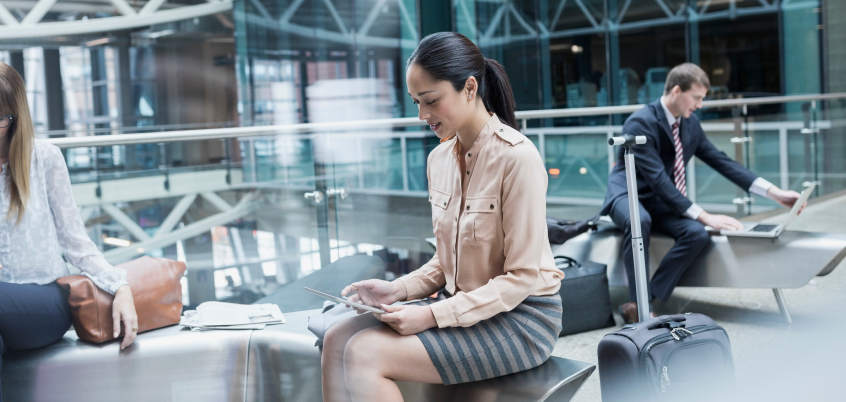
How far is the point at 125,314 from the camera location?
2189 millimetres

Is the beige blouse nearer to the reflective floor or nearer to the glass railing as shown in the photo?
the reflective floor

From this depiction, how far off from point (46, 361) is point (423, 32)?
10.6 meters

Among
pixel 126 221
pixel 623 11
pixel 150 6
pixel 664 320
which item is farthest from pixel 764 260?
pixel 150 6

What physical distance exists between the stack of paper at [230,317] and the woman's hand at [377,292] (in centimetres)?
67

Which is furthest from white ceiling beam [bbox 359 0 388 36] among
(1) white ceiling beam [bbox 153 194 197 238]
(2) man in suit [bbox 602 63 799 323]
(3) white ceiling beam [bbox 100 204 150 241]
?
(2) man in suit [bbox 602 63 799 323]

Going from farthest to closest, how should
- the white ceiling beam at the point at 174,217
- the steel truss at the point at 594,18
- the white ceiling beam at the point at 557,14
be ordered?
1. the white ceiling beam at the point at 557,14
2. the steel truss at the point at 594,18
3. the white ceiling beam at the point at 174,217

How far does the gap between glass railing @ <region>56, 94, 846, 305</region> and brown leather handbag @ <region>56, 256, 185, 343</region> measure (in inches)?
38.4

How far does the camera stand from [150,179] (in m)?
6.55

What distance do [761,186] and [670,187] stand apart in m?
0.49

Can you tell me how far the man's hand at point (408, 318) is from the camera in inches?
63.7

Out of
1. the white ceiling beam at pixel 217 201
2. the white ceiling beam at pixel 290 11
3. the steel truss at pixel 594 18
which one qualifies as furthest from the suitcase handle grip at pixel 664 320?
the white ceiling beam at pixel 290 11

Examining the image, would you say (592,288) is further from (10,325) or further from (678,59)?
(678,59)

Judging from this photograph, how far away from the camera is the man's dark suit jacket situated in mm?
3381

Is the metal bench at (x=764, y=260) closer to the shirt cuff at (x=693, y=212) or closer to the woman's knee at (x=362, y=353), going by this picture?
the shirt cuff at (x=693, y=212)
